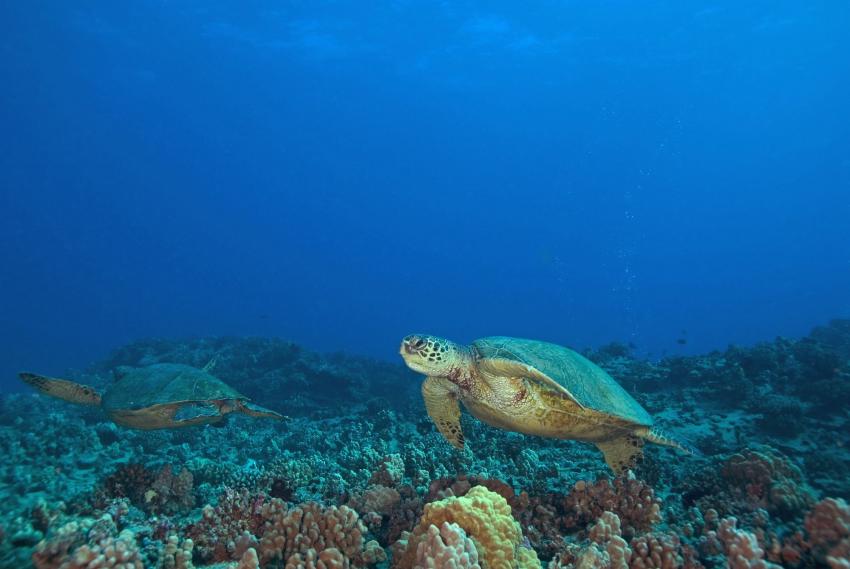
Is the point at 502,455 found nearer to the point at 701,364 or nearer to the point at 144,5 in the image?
the point at 701,364

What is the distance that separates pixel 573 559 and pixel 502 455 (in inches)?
133

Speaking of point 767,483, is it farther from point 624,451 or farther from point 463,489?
point 463,489

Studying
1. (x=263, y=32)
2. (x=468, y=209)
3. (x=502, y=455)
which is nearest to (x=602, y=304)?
(x=468, y=209)

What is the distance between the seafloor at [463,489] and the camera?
9.43 ft

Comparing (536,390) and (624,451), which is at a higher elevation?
(536,390)

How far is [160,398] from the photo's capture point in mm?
5945

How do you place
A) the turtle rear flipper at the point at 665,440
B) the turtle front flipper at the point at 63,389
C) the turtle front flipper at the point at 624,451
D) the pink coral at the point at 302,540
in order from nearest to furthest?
the pink coral at the point at 302,540
the turtle rear flipper at the point at 665,440
the turtle front flipper at the point at 624,451
the turtle front flipper at the point at 63,389

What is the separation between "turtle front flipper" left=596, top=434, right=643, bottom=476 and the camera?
541cm

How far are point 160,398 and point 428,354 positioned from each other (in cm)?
426

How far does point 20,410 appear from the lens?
13.3 m

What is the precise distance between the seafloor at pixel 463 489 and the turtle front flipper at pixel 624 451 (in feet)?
0.64

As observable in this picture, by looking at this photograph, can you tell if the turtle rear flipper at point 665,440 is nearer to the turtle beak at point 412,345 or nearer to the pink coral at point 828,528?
the pink coral at point 828,528

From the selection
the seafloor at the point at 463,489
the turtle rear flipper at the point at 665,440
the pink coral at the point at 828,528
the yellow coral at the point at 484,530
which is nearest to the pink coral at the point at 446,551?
the seafloor at the point at 463,489

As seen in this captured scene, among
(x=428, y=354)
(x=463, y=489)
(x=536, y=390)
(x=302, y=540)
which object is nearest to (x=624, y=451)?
(x=536, y=390)
